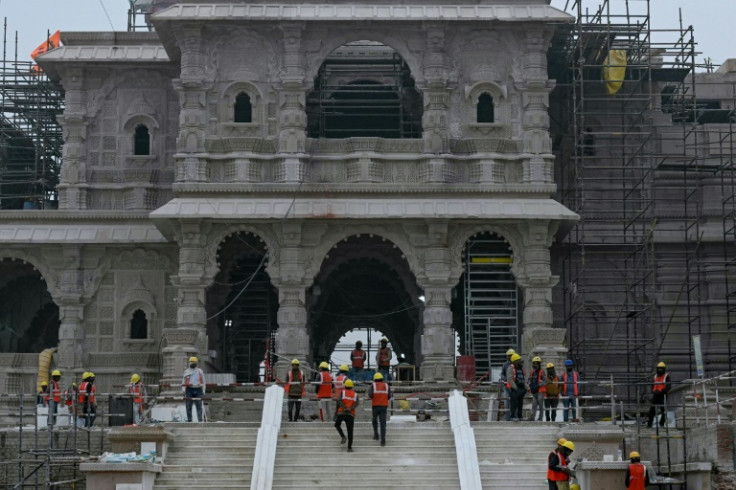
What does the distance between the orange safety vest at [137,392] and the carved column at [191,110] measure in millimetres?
7855

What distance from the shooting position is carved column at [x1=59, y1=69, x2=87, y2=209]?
4747 centimetres

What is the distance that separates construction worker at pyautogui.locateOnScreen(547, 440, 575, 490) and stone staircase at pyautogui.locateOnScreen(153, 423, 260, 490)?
613 centimetres

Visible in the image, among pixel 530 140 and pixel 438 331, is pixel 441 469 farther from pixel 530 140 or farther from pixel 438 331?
pixel 530 140

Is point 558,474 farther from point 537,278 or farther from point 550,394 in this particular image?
point 537,278

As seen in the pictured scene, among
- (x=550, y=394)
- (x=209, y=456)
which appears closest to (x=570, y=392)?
(x=550, y=394)

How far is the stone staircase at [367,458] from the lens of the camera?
3180cm

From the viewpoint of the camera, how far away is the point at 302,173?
44250 mm

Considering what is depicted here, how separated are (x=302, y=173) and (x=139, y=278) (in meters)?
6.46

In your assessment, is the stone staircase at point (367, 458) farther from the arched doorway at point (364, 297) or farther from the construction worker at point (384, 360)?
the arched doorway at point (364, 297)

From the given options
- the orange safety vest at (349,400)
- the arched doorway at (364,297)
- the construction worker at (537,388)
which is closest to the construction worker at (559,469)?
the orange safety vest at (349,400)

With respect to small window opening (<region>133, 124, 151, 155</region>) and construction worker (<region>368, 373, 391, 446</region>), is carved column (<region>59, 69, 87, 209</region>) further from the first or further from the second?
construction worker (<region>368, 373, 391, 446</region>)

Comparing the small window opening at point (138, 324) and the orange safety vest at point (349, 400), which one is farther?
the small window opening at point (138, 324)

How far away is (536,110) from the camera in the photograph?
44.8m

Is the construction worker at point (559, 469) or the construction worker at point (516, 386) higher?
the construction worker at point (516, 386)
